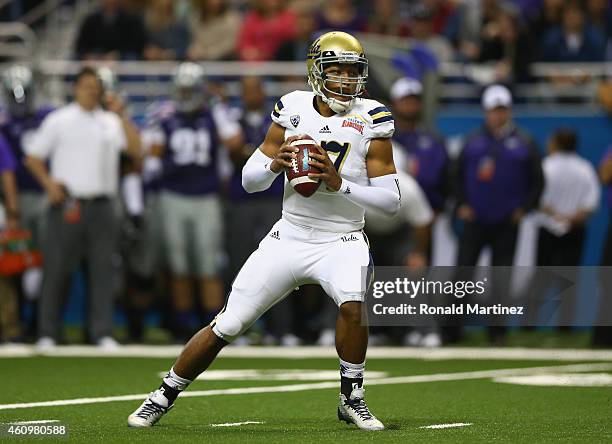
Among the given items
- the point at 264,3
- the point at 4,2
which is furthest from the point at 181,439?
the point at 4,2

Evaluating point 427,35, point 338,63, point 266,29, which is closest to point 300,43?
point 266,29

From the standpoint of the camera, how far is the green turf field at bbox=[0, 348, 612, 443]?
6.13 m

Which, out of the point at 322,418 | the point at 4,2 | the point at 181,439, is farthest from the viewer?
the point at 4,2

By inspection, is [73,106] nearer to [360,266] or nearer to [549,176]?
[549,176]

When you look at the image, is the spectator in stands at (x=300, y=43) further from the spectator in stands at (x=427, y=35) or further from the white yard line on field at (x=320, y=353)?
the white yard line on field at (x=320, y=353)

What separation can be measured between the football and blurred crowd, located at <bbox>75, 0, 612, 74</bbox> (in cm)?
752

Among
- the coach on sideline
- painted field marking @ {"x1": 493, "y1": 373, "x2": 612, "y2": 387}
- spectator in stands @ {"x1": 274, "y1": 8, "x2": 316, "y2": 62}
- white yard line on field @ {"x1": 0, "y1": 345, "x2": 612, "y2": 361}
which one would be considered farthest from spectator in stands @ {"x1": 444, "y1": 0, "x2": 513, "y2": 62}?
painted field marking @ {"x1": 493, "y1": 373, "x2": 612, "y2": 387}

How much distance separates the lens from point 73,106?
11406 mm

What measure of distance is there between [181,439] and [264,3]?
30.6ft

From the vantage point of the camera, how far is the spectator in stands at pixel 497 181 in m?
11.6

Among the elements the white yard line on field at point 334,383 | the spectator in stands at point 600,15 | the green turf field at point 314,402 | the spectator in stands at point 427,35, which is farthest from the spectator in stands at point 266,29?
the white yard line on field at point 334,383

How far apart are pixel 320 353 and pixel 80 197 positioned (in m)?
2.38

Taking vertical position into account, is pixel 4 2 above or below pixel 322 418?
above

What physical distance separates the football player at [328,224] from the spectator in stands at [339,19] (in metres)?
7.41
